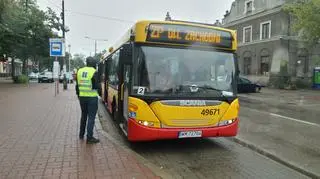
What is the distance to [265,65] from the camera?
138 ft

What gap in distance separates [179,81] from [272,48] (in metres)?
34.8

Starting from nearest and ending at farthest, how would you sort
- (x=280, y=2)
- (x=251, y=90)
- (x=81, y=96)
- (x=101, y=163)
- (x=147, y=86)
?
(x=101, y=163) < (x=147, y=86) < (x=81, y=96) < (x=251, y=90) < (x=280, y=2)

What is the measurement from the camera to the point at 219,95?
793 cm

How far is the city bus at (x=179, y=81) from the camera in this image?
7.52 m

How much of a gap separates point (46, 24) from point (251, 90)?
2611 cm

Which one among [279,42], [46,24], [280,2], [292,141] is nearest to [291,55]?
[279,42]

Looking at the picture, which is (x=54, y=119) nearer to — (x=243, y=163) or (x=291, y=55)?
(x=243, y=163)

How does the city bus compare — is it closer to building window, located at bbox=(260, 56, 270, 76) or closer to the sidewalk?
the sidewalk

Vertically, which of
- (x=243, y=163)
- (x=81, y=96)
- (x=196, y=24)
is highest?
(x=196, y=24)

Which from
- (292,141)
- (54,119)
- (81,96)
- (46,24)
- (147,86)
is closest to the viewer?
(147,86)

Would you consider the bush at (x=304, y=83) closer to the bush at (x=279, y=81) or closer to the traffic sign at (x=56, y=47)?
the bush at (x=279, y=81)

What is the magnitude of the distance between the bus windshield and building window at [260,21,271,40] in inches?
1378

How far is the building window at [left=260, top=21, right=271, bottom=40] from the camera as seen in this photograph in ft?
134

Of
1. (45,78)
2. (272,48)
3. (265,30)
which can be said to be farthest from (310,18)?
(45,78)
